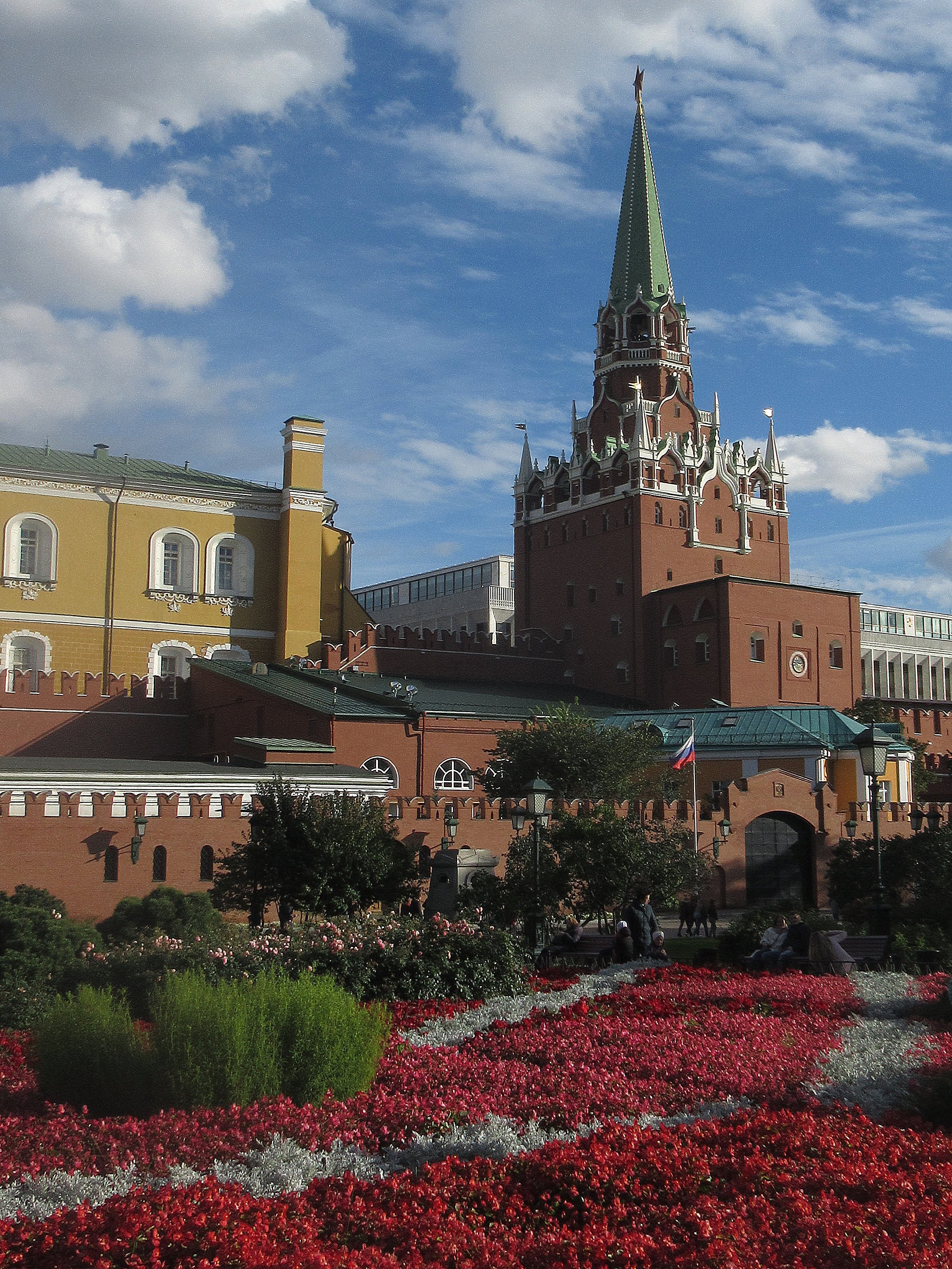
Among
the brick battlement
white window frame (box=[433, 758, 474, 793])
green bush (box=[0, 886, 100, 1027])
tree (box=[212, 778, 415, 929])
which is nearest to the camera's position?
green bush (box=[0, 886, 100, 1027])

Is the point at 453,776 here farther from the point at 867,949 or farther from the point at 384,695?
the point at 867,949

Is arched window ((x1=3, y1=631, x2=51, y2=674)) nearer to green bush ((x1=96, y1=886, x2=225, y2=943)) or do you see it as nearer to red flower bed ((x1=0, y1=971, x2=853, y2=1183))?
green bush ((x1=96, y1=886, x2=225, y2=943))

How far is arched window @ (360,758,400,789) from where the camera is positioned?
136ft

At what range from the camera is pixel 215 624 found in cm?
4962

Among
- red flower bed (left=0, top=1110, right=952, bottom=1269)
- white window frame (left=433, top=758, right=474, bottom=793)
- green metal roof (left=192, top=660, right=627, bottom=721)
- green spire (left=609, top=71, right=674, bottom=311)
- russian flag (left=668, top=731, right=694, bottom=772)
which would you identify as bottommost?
red flower bed (left=0, top=1110, right=952, bottom=1269)

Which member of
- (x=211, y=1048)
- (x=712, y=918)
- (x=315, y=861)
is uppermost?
(x=315, y=861)

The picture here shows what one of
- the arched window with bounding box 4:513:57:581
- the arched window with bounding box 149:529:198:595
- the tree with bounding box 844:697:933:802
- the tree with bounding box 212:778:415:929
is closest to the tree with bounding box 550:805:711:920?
the tree with bounding box 212:778:415:929

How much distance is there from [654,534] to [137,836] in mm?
32262

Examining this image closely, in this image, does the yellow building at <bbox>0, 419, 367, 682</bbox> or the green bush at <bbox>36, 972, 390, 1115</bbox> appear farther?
the yellow building at <bbox>0, 419, 367, 682</bbox>

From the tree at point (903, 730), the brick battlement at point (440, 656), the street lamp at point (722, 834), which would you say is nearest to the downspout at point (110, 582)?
the brick battlement at point (440, 656)

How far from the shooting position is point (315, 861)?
24.0 meters

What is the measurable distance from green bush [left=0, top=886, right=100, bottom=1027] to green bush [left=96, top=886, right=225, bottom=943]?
139 inches

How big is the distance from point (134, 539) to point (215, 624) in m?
4.30

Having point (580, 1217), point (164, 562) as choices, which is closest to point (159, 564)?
point (164, 562)
